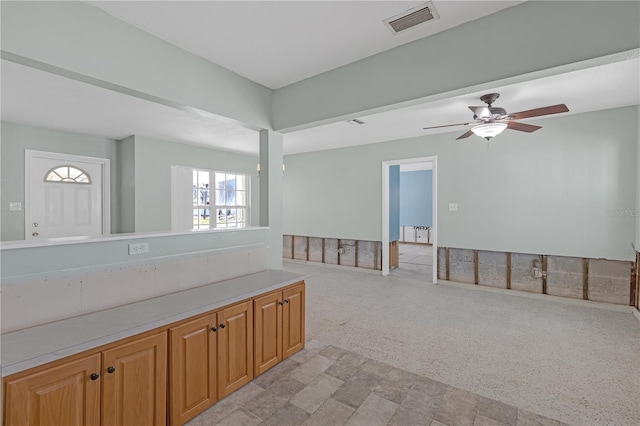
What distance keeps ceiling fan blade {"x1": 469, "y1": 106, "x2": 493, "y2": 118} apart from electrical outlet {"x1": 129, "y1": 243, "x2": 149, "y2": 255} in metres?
3.36

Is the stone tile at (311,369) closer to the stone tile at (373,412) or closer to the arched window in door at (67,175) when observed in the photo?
the stone tile at (373,412)

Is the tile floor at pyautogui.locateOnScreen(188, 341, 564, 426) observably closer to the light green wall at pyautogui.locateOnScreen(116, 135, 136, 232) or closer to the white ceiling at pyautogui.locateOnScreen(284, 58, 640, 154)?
the white ceiling at pyautogui.locateOnScreen(284, 58, 640, 154)

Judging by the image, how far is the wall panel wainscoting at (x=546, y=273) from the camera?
13.2 feet

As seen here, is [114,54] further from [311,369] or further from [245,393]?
[311,369]

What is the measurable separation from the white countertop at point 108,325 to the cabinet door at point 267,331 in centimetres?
12

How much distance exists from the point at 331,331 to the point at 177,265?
1.88m

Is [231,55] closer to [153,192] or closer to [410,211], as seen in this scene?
[153,192]

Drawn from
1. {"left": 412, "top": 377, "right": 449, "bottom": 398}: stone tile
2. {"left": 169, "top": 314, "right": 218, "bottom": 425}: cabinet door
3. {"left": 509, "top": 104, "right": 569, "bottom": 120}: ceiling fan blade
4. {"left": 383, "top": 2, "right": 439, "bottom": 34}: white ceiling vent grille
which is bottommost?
{"left": 412, "top": 377, "right": 449, "bottom": 398}: stone tile

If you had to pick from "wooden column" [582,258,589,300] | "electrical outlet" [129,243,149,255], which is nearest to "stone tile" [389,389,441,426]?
"electrical outlet" [129,243,149,255]

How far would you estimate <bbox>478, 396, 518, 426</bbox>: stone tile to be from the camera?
1956 mm

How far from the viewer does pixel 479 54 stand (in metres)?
2.12

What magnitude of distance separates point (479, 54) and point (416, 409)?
257 centimetres

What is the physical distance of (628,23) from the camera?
65.8 inches

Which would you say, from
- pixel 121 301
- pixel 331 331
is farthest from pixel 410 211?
pixel 121 301
